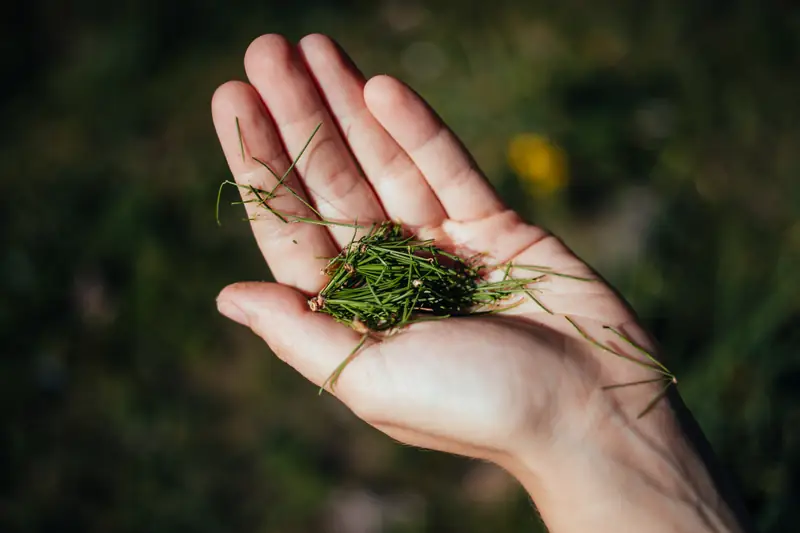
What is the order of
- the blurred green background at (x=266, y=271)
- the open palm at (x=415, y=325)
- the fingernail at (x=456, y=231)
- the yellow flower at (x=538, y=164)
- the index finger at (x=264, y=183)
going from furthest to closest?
the yellow flower at (x=538, y=164) → the blurred green background at (x=266, y=271) → the fingernail at (x=456, y=231) → the index finger at (x=264, y=183) → the open palm at (x=415, y=325)

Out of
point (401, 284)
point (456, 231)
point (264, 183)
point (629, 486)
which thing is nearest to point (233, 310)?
point (264, 183)

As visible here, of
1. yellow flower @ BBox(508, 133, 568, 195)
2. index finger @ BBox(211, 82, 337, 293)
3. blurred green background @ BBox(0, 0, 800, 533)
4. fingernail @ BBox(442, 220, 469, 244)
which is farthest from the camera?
yellow flower @ BBox(508, 133, 568, 195)

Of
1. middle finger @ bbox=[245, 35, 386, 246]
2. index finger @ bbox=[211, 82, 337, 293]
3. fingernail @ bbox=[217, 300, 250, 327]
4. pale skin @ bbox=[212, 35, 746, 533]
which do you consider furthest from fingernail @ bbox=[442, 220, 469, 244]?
fingernail @ bbox=[217, 300, 250, 327]

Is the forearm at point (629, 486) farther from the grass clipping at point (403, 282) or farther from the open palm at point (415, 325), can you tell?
the grass clipping at point (403, 282)

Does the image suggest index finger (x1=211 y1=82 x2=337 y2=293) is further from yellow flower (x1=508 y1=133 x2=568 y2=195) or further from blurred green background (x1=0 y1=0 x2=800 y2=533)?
yellow flower (x1=508 y1=133 x2=568 y2=195)

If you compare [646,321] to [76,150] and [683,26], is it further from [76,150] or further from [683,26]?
[76,150]

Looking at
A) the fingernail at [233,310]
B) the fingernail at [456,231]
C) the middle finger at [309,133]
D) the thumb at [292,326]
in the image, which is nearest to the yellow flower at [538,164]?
the fingernail at [456,231]

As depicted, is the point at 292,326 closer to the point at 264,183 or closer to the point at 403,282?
the point at 403,282
